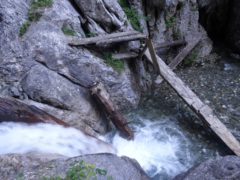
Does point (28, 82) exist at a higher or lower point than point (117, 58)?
higher

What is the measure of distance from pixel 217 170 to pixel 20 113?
3.90 m

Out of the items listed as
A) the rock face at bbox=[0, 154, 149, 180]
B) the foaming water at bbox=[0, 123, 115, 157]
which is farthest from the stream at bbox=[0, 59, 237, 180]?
the rock face at bbox=[0, 154, 149, 180]

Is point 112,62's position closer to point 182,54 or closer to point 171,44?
point 171,44

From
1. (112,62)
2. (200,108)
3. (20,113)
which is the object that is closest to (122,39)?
(112,62)

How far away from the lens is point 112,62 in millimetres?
8180

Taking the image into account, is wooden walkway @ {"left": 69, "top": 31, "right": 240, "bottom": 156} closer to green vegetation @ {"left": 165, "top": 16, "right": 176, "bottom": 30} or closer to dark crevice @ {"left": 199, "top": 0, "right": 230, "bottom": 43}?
Answer: green vegetation @ {"left": 165, "top": 16, "right": 176, "bottom": 30}

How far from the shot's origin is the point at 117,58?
8320 millimetres

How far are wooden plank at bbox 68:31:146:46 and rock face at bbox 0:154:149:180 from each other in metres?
3.35

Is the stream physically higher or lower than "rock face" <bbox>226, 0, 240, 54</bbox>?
higher

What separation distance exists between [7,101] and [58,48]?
1.94 m

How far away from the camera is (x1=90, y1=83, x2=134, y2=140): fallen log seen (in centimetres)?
704

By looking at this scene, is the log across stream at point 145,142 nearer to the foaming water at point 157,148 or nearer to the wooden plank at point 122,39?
the foaming water at point 157,148

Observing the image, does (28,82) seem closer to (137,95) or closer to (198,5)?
(137,95)

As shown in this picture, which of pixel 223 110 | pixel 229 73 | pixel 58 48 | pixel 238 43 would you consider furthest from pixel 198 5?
pixel 58 48
